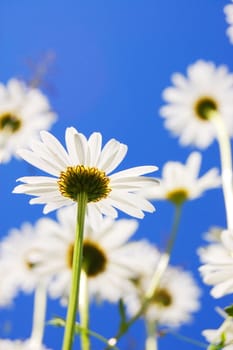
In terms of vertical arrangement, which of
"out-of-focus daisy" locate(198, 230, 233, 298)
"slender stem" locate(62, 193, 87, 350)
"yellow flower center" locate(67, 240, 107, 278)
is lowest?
"slender stem" locate(62, 193, 87, 350)

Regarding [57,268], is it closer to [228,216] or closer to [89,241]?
[89,241]

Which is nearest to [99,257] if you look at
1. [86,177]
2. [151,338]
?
[151,338]

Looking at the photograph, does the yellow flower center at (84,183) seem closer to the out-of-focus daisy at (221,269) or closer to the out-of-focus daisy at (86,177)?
the out-of-focus daisy at (86,177)

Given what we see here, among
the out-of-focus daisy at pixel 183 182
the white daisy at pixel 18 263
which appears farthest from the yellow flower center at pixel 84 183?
the white daisy at pixel 18 263

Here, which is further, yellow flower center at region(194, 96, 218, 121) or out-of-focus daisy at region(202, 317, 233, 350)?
yellow flower center at region(194, 96, 218, 121)

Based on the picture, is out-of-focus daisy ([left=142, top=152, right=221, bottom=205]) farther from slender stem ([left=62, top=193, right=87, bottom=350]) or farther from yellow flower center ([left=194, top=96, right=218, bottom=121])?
slender stem ([left=62, top=193, right=87, bottom=350])

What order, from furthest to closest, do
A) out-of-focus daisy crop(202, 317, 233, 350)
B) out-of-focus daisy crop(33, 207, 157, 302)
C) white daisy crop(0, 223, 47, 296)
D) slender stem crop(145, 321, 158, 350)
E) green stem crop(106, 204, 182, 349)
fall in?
1. white daisy crop(0, 223, 47, 296)
2. out-of-focus daisy crop(33, 207, 157, 302)
3. slender stem crop(145, 321, 158, 350)
4. green stem crop(106, 204, 182, 349)
5. out-of-focus daisy crop(202, 317, 233, 350)

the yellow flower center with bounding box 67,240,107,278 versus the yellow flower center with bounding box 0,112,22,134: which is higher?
the yellow flower center with bounding box 0,112,22,134

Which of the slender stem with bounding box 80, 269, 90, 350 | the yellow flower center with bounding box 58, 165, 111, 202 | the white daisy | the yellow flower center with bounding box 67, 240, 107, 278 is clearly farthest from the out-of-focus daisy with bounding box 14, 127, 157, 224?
the white daisy
